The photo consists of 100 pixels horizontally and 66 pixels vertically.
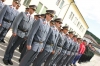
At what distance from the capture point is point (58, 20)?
6227 mm

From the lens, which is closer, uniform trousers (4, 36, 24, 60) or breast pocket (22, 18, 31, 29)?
uniform trousers (4, 36, 24, 60)

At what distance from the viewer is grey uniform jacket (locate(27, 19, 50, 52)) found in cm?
509

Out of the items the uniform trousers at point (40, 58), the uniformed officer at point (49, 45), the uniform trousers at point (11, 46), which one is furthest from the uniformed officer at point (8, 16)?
the uniform trousers at point (40, 58)

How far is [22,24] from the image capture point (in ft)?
20.5

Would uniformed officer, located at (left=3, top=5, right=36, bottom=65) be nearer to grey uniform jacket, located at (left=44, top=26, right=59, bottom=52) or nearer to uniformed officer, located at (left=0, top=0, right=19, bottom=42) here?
grey uniform jacket, located at (left=44, top=26, right=59, bottom=52)

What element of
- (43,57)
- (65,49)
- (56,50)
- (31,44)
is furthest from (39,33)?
(65,49)

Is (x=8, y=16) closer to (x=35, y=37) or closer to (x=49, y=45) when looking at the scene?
(x=49, y=45)

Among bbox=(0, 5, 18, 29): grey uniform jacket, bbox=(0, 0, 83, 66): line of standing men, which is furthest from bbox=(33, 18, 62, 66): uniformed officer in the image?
bbox=(0, 5, 18, 29): grey uniform jacket

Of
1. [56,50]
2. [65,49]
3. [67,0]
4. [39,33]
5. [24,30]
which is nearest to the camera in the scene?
[39,33]

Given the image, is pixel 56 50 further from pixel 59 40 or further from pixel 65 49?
pixel 65 49

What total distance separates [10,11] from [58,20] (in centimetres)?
223

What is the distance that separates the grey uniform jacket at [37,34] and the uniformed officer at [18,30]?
3.12 feet

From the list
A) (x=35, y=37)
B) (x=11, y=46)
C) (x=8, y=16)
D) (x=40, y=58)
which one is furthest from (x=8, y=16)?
(x=35, y=37)

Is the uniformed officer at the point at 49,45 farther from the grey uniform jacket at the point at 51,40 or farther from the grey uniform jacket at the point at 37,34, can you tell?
the grey uniform jacket at the point at 37,34
